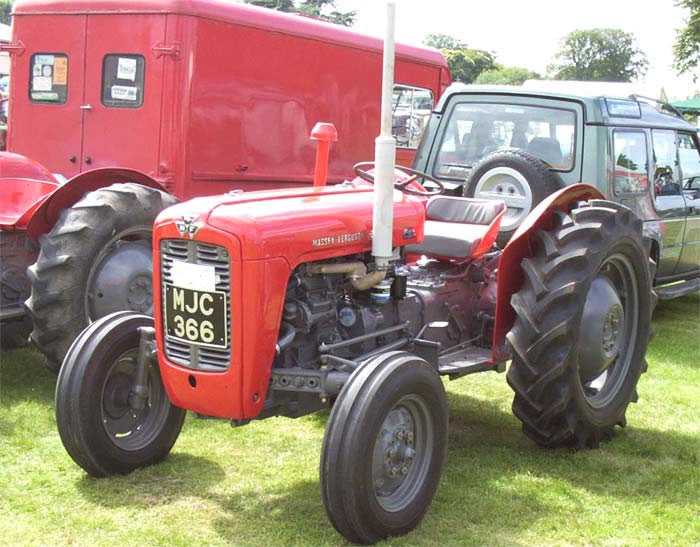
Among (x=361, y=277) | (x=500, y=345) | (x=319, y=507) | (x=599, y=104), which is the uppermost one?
(x=599, y=104)

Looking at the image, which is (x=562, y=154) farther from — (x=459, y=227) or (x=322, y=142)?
(x=322, y=142)

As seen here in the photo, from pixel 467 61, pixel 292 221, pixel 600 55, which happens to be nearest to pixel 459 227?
pixel 292 221

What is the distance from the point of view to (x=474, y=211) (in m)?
5.32

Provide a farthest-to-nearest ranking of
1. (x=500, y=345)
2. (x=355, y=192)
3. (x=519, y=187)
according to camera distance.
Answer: (x=519, y=187), (x=500, y=345), (x=355, y=192)

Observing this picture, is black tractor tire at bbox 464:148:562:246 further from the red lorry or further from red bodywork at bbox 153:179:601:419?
red bodywork at bbox 153:179:601:419

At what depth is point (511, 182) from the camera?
6.52 m

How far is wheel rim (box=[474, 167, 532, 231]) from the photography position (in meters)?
6.48

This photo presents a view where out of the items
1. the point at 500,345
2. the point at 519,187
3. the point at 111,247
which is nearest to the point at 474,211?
the point at 500,345

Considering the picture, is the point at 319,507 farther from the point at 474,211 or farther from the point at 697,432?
the point at 697,432

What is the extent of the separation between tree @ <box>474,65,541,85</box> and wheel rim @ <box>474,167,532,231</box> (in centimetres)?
→ 7888

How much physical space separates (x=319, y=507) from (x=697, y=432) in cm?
244

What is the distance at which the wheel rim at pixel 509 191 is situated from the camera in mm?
6480

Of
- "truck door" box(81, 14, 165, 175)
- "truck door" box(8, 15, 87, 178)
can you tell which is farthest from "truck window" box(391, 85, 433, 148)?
"truck door" box(8, 15, 87, 178)

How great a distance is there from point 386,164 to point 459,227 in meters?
1.47
